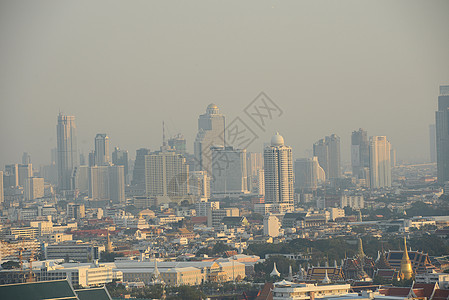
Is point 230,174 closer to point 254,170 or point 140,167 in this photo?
point 140,167

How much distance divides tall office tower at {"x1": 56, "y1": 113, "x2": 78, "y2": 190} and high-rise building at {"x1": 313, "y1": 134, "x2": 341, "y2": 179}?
2515 cm

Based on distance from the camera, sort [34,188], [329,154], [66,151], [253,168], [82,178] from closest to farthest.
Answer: [34,188] → [329,154] → [253,168] → [82,178] → [66,151]

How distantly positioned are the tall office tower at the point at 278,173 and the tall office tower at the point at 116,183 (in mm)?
32881

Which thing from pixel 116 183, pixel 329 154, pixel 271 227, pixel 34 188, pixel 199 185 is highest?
pixel 329 154

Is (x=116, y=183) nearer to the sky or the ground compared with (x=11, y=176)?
nearer to the ground

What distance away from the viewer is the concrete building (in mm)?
77812

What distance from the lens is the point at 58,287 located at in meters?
31.4

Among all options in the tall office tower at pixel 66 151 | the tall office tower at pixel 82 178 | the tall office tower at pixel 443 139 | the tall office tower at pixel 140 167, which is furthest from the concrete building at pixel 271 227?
the tall office tower at pixel 66 151

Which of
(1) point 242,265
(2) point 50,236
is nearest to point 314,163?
(2) point 50,236

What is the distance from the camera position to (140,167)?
12875 cm

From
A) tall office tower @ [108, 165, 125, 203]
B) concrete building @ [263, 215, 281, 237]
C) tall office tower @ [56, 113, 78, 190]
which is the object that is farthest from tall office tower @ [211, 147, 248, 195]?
concrete building @ [263, 215, 281, 237]

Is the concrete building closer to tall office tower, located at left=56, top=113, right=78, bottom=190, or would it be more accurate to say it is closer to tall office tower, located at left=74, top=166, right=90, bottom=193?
tall office tower, located at left=74, top=166, right=90, bottom=193

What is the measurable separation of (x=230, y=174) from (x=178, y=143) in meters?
9.31

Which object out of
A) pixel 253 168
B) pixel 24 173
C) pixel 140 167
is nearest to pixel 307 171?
pixel 253 168
